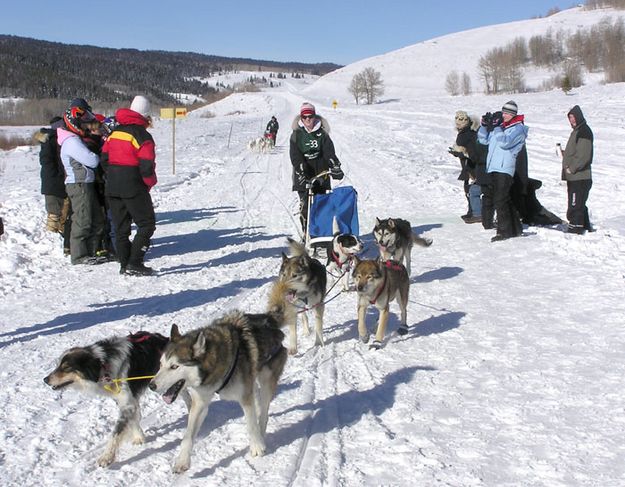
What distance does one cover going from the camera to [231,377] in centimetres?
334

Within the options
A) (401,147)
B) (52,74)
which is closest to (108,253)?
(401,147)

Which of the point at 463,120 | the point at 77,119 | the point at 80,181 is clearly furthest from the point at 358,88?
the point at 80,181

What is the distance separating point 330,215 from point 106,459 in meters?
5.10

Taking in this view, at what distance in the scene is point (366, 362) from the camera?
4953mm

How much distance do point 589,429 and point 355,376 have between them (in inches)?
69.5

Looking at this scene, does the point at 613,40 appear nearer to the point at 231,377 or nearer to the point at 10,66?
the point at 231,377

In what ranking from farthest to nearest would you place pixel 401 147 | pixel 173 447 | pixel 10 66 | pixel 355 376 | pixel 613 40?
pixel 10 66 < pixel 613 40 < pixel 401 147 < pixel 355 376 < pixel 173 447

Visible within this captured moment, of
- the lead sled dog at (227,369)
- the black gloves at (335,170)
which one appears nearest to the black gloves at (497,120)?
the black gloves at (335,170)

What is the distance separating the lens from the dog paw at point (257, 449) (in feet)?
11.5

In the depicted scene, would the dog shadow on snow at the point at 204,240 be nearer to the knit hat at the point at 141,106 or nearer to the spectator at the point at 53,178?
the spectator at the point at 53,178

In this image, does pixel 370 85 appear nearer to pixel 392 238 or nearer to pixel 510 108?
pixel 510 108

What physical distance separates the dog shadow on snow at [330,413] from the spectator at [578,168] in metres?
5.99

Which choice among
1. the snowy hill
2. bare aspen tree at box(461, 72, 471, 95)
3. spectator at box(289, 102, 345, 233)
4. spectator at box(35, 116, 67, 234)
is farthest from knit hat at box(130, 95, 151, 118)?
the snowy hill

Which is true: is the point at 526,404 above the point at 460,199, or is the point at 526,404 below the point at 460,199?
below
